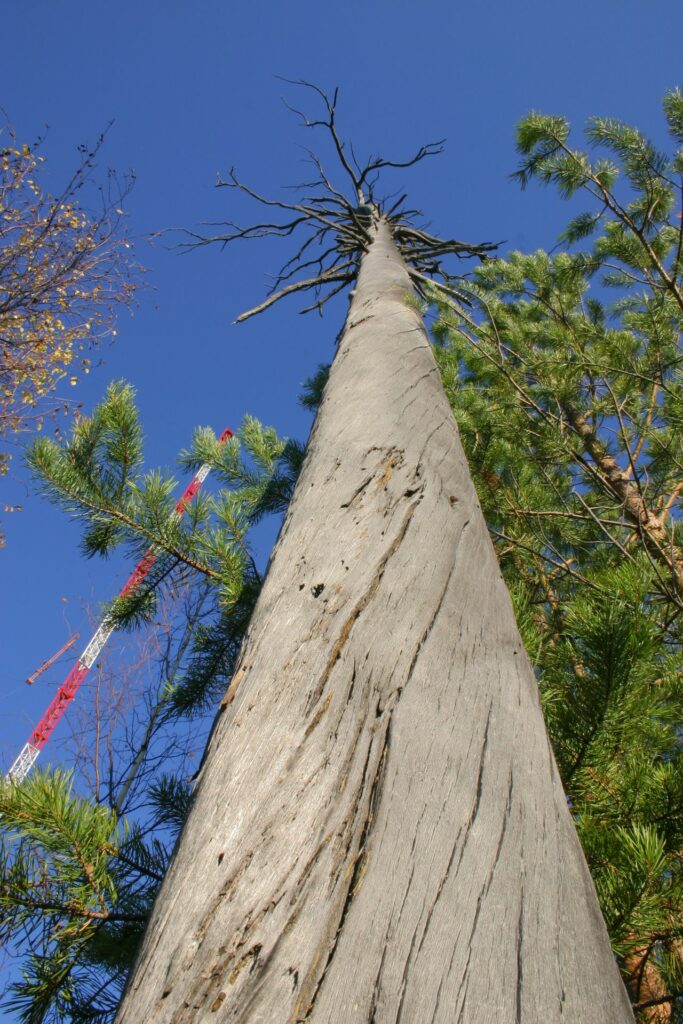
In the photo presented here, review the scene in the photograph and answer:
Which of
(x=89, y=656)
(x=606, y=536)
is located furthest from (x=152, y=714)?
(x=606, y=536)

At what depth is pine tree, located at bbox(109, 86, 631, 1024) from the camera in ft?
1.82

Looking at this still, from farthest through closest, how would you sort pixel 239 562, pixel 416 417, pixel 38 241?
1. pixel 38 241
2. pixel 239 562
3. pixel 416 417

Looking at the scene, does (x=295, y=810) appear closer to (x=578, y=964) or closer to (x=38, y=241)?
(x=578, y=964)

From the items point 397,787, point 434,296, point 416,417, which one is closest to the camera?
point 397,787

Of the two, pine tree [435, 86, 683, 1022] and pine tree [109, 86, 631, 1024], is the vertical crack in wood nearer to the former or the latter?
pine tree [109, 86, 631, 1024]

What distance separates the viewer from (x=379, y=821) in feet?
2.20

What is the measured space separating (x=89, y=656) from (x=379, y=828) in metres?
6.97

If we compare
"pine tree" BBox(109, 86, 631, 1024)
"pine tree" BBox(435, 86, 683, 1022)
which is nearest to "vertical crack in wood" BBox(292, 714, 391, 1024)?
"pine tree" BBox(109, 86, 631, 1024)

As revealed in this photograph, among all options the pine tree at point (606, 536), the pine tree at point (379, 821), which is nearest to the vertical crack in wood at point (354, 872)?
the pine tree at point (379, 821)

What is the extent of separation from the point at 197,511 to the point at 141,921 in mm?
1557

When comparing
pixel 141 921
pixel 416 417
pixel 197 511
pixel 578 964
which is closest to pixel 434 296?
pixel 197 511

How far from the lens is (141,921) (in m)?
1.52

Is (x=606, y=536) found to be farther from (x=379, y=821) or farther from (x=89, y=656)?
(x=89, y=656)

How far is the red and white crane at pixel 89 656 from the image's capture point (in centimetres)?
271
